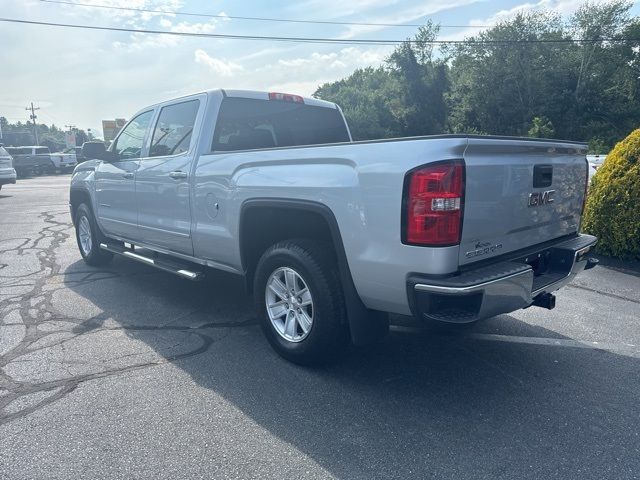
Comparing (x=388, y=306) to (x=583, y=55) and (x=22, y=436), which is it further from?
(x=583, y=55)

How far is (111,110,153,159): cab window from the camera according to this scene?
5832 mm

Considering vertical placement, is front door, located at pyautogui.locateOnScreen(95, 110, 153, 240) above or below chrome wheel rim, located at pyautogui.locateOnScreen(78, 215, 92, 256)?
above

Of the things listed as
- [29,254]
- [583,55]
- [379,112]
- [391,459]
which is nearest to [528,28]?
[583,55]

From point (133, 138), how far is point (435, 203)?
14.2 feet

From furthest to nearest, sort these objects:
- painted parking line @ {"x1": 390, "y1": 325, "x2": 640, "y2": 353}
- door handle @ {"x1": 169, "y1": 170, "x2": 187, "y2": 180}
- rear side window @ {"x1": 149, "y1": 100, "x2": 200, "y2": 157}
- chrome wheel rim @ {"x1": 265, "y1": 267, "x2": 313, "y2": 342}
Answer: rear side window @ {"x1": 149, "y1": 100, "x2": 200, "y2": 157} → door handle @ {"x1": 169, "y1": 170, "x2": 187, "y2": 180} → painted parking line @ {"x1": 390, "y1": 325, "x2": 640, "y2": 353} → chrome wheel rim @ {"x1": 265, "y1": 267, "x2": 313, "y2": 342}

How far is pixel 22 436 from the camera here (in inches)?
120

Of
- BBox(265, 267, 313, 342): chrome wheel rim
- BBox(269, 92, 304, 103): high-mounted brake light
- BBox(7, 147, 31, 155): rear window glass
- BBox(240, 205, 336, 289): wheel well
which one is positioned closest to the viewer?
BBox(240, 205, 336, 289): wheel well

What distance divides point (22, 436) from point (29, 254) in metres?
5.97

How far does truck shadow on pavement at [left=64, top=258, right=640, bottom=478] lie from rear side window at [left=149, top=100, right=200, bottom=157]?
1675mm

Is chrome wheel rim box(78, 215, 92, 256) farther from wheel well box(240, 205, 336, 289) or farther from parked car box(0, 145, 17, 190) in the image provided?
parked car box(0, 145, 17, 190)

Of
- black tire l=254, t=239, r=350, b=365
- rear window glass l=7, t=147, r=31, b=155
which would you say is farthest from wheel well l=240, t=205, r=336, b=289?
rear window glass l=7, t=147, r=31, b=155

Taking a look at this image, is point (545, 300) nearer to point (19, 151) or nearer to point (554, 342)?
point (554, 342)

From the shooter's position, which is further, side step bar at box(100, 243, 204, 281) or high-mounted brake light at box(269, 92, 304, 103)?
high-mounted brake light at box(269, 92, 304, 103)

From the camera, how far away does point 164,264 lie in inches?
208
